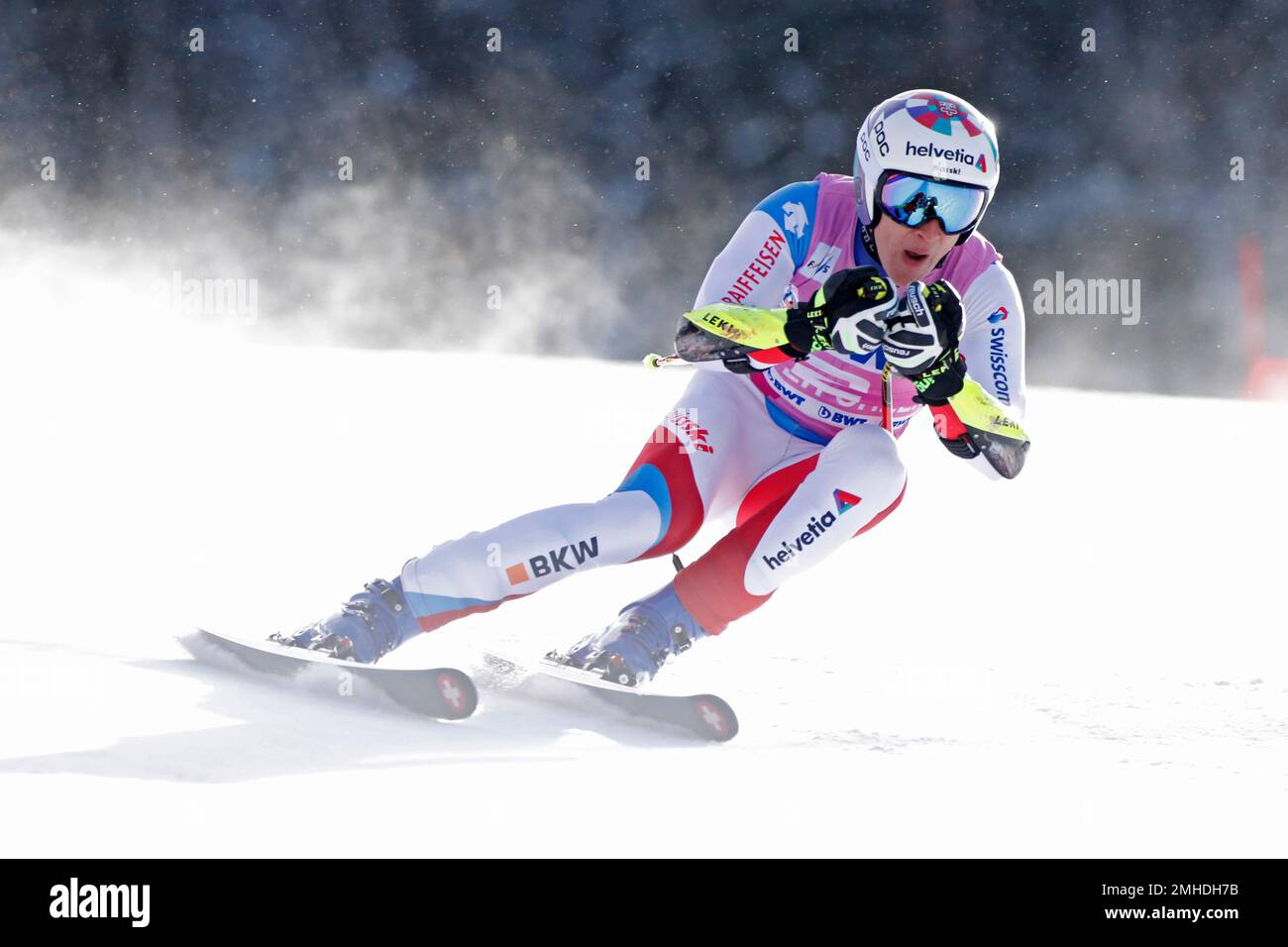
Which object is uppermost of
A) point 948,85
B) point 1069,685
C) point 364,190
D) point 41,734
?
point 948,85

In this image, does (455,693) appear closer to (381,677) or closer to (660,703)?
(381,677)

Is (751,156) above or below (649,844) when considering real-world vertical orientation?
above

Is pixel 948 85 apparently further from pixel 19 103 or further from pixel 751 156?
pixel 19 103

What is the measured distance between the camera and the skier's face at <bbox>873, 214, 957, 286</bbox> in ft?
12.7

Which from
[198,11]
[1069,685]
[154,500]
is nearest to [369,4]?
[198,11]

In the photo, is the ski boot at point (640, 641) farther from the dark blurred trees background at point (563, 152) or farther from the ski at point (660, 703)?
the dark blurred trees background at point (563, 152)

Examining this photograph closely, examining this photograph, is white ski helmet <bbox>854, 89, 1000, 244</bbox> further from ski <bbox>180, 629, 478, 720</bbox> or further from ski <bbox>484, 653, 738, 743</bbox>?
ski <bbox>180, 629, 478, 720</bbox>

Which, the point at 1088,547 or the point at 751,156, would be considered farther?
the point at 751,156

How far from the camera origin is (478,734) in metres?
3.54

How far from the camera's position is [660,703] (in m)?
3.74

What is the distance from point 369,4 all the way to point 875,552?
6835mm

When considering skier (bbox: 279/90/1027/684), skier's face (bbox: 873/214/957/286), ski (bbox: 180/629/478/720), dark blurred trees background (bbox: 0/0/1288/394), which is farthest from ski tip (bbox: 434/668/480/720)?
dark blurred trees background (bbox: 0/0/1288/394)

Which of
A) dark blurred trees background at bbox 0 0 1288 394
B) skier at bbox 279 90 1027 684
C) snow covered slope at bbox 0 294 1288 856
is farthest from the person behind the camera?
dark blurred trees background at bbox 0 0 1288 394

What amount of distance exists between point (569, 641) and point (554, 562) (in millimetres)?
1059
